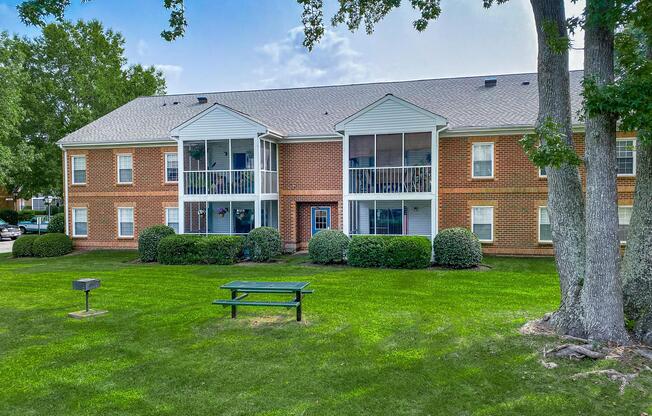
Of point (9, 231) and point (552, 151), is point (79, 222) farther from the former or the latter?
point (552, 151)

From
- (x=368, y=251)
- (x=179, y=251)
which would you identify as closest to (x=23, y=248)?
(x=179, y=251)

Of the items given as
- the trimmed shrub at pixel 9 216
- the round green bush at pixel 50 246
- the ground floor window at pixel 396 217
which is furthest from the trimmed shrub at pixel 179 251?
the trimmed shrub at pixel 9 216

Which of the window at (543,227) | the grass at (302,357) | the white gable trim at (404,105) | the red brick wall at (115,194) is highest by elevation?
the white gable trim at (404,105)

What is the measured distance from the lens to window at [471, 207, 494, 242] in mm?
17297

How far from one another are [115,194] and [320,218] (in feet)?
31.2

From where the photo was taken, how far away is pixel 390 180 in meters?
17.1

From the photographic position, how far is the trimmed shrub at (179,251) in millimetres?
16688

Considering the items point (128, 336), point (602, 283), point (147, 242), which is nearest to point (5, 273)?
point (147, 242)

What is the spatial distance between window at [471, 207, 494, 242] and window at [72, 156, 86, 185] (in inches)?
682

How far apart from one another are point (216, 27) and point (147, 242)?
8.29 metres

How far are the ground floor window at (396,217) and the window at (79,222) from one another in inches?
500

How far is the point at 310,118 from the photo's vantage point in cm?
2058

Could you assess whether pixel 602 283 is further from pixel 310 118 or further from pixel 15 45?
pixel 15 45

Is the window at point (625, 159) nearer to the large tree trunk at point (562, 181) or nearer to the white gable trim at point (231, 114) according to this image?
the large tree trunk at point (562, 181)
